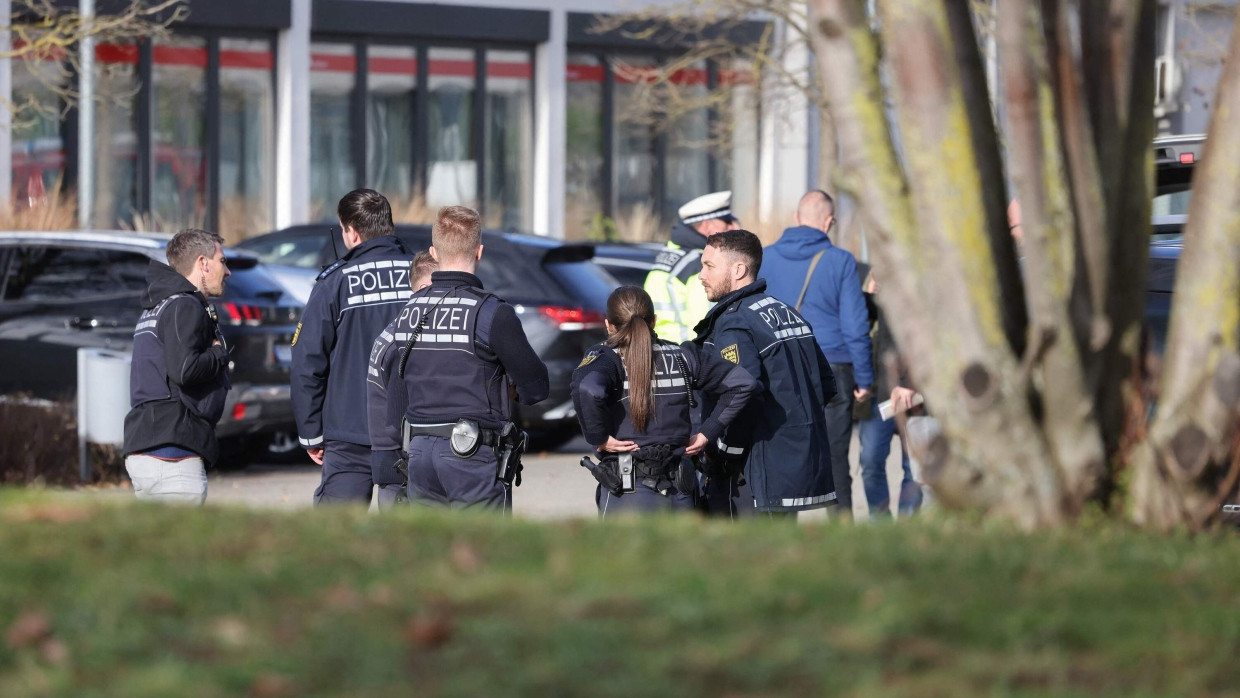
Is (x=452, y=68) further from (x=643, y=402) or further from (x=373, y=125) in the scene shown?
(x=643, y=402)

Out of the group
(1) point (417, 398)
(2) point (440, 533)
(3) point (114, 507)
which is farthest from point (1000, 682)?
(1) point (417, 398)

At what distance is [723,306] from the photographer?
A: 285 inches

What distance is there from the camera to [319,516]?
4.61 metres

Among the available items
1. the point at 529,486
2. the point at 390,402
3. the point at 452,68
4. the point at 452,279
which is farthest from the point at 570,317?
the point at 452,68

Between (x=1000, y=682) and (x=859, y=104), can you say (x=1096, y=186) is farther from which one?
(x=1000, y=682)

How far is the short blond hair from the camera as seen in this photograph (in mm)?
6527

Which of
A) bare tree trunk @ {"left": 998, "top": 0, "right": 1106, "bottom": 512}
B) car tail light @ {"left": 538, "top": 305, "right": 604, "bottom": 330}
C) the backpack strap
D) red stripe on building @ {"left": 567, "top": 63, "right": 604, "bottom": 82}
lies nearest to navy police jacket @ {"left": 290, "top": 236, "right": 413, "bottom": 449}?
the backpack strap

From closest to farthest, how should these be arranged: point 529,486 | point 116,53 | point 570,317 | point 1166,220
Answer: point 1166,220, point 529,486, point 570,317, point 116,53

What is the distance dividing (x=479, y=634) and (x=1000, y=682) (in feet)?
3.47

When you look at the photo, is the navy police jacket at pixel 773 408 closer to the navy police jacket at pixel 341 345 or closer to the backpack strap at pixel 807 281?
the navy police jacket at pixel 341 345

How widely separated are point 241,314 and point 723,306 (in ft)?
16.8

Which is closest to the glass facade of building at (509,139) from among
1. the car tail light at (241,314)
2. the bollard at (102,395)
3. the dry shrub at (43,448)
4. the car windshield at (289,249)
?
the car windshield at (289,249)

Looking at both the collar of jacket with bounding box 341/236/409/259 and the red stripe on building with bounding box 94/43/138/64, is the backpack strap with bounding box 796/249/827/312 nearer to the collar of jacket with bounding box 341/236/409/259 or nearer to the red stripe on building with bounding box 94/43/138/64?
the collar of jacket with bounding box 341/236/409/259

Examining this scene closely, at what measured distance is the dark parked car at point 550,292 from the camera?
12.4 m
